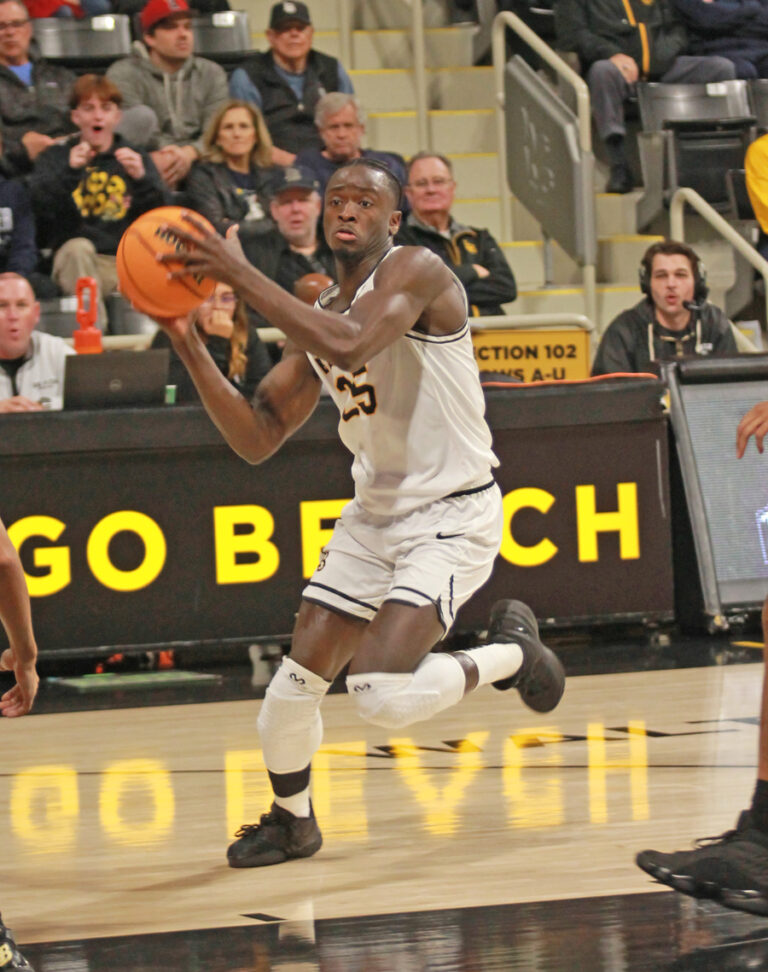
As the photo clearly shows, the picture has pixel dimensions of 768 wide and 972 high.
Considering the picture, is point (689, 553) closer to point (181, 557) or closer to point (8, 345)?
point (181, 557)

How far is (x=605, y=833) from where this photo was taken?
488 cm

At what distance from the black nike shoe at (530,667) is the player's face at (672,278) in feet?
13.7

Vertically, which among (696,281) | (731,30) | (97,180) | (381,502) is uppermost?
(731,30)

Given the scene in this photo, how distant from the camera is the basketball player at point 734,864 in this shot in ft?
12.6

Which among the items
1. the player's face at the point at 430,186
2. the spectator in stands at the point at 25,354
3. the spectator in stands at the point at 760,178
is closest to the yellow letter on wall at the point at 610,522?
the spectator in stands at the point at 760,178

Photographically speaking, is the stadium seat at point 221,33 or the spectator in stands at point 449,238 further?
the stadium seat at point 221,33

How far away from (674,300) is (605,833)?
4.79 metres

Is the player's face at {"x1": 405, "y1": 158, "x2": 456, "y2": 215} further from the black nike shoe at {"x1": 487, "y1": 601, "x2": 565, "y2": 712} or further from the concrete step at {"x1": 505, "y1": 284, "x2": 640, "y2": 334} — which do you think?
the black nike shoe at {"x1": 487, "y1": 601, "x2": 565, "y2": 712}

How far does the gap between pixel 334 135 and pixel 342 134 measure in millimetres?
49

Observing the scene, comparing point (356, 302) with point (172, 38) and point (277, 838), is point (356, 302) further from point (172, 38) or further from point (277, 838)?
point (172, 38)

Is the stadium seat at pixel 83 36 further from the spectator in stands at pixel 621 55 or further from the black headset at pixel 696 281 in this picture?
the black headset at pixel 696 281

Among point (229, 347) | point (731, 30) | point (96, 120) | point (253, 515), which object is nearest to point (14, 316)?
point (229, 347)

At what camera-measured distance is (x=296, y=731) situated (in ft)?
15.6

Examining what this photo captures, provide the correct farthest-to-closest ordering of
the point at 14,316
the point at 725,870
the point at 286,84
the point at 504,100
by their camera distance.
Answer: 1. the point at 504,100
2. the point at 286,84
3. the point at 14,316
4. the point at 725,870
